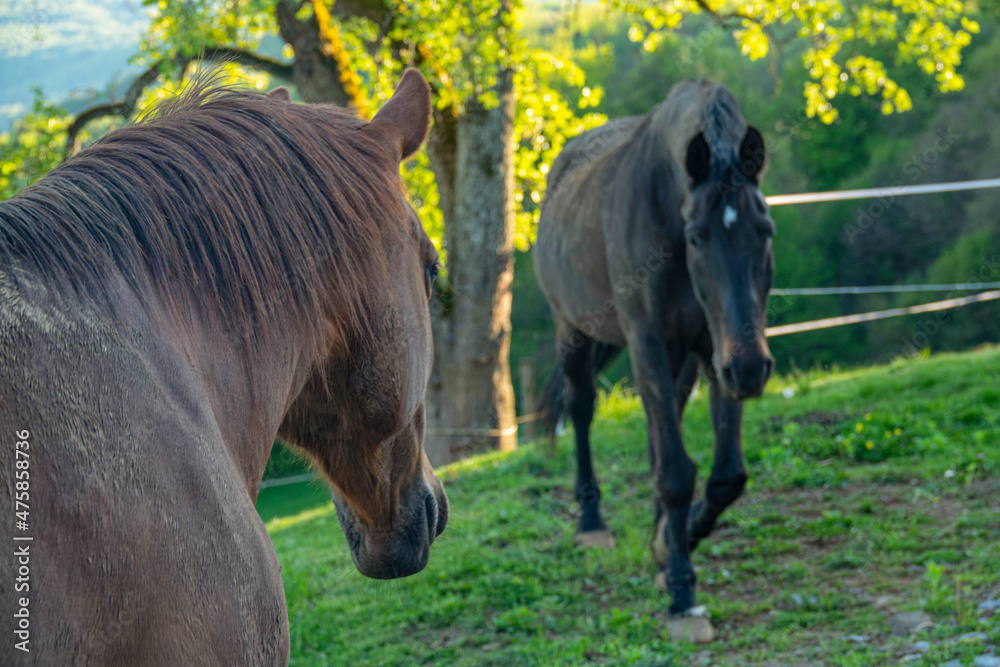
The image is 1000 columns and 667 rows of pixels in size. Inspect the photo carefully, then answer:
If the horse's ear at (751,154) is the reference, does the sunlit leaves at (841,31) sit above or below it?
above

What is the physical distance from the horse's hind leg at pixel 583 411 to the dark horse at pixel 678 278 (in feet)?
0.04

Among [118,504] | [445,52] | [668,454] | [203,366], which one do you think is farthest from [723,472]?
[445,52]

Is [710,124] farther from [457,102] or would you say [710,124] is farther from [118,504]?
[457,102]

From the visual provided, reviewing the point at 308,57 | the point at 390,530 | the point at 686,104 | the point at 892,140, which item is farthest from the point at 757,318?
the point at 892,140

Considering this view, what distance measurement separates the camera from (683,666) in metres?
3.03

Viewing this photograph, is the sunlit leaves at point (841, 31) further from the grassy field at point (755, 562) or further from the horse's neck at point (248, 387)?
the horse's neck at point (248, 387)

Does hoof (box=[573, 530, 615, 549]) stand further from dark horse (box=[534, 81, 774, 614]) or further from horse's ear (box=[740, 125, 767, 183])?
horse's ear (box=[740, 125, 767, 183])

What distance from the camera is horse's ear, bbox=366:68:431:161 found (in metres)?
1.76

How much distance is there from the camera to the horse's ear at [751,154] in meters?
3.34

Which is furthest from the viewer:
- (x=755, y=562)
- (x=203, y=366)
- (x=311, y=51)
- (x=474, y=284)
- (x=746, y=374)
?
(x=311, y=51)

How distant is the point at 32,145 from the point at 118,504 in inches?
377

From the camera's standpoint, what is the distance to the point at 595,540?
14.9 feet

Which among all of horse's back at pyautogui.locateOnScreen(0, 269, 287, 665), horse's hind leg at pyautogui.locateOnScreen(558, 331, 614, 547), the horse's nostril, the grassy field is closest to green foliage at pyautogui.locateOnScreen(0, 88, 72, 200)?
the grassy field

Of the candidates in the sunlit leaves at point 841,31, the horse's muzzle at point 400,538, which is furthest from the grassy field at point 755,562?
the sunlit leaves at point 841,31
